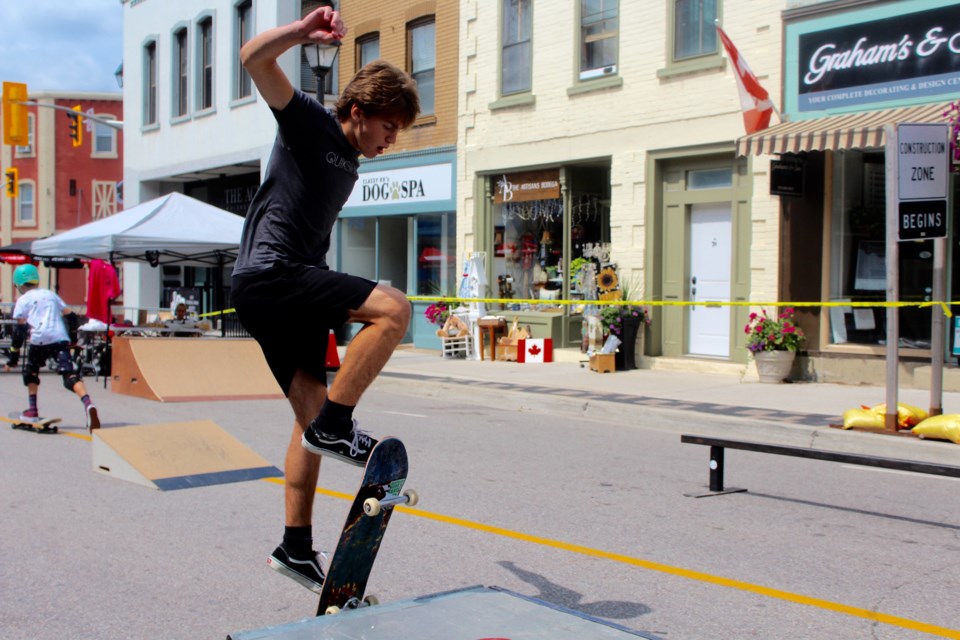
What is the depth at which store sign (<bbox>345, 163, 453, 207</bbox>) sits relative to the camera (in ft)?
65.5

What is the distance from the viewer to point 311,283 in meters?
3.68

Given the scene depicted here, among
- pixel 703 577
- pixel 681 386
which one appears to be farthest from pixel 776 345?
pixel 703 577

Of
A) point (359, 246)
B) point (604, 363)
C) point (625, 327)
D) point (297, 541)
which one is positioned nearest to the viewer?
point (297, 541)

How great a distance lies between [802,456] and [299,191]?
4057 mm

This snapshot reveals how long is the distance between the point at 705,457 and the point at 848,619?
4.60 metres

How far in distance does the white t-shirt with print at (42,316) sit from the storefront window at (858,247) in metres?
9.87

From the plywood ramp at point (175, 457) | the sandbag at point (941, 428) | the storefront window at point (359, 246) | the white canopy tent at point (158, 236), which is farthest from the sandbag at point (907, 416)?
the storefront window at point (359, 246)

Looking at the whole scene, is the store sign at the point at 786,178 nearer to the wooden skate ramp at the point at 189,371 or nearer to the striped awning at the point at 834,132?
the striped awning at the point at 834,132

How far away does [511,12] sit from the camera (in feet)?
60.1

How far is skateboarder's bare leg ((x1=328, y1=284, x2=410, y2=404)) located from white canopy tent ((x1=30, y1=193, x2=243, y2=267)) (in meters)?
12.9

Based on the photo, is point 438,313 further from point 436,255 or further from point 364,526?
point 364,526

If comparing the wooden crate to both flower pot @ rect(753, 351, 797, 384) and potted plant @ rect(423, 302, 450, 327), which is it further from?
potted plant @ rect(423, 302, 450, 327)

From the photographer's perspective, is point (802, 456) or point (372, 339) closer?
point (372, 339)

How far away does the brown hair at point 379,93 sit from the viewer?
375cm
